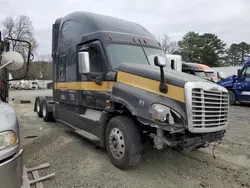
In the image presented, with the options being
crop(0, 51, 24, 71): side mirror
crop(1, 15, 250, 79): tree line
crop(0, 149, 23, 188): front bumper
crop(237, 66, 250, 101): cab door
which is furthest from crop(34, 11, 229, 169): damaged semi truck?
crop(1, 15, 250, 79): tree line

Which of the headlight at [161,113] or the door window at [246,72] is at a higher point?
the door window at [246,72]

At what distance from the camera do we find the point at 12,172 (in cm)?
218

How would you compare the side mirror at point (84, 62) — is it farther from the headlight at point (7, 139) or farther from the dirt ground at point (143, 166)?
the headlight at point (7, 139)

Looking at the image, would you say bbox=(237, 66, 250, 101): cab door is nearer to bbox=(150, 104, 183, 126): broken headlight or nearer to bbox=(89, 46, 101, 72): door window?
bbox=(89, 46, 101, 72): door window

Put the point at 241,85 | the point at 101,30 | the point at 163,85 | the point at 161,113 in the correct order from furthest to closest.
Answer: the point at 241,85, the point at 101,30, the point at 163,85, the point at 161,113

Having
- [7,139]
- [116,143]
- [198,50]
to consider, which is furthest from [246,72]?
[198,50]

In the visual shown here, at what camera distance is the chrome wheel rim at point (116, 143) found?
3967mm

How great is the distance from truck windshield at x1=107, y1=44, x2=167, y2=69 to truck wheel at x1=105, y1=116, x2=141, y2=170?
3.82ft

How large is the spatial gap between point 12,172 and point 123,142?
2.03 meters

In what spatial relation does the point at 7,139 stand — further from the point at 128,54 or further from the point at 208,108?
the point at 128,54

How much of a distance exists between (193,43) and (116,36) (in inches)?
1931

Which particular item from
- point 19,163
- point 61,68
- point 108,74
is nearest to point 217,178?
point 108,74

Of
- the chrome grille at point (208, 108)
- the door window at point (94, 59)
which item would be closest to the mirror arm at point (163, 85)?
the chrome grille at point (208, 108)

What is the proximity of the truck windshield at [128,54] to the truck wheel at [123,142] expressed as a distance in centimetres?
116
